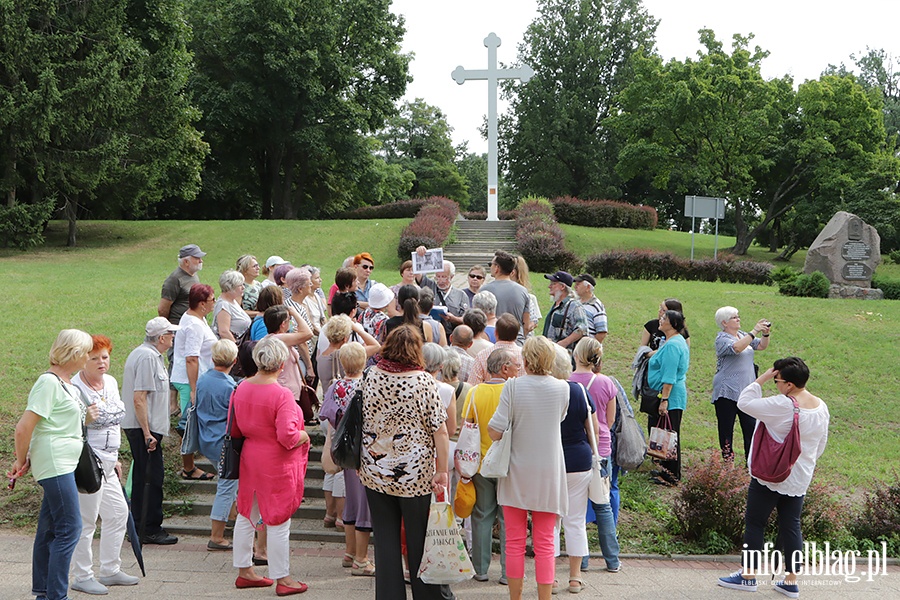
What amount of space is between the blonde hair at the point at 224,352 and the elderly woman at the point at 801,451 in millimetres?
3900

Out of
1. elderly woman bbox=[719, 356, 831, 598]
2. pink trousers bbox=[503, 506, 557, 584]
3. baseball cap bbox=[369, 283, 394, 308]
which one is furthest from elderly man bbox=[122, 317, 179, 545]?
elderly woman bbox=[719, 356, 831, 598]

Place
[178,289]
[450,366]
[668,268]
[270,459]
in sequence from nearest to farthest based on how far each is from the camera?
1. [270,459]
2. [450,366]
3. [178,289]
4. [668,268]

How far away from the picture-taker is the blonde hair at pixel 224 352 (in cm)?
579

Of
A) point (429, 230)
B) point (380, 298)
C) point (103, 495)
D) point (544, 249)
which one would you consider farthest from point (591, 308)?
point (429, 230)

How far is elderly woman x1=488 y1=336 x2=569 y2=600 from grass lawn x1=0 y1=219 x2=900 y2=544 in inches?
133

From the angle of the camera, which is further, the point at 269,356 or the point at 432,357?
the point at 432,357

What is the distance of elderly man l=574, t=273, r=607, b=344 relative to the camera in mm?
7820

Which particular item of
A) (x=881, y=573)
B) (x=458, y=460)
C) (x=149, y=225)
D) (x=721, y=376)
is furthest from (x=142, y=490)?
(x=149, y=225)

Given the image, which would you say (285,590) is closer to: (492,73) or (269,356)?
(269,356)

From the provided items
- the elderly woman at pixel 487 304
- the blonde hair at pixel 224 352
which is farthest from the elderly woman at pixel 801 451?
the blonde hair at pixel 224 352

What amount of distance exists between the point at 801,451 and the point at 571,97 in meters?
45.4

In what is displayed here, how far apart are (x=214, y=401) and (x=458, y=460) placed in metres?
2.15

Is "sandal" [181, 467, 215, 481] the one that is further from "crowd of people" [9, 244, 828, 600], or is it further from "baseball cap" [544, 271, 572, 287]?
"baseball cap" [544, 271, 572, 287]

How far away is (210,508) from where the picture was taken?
6.80 metres
